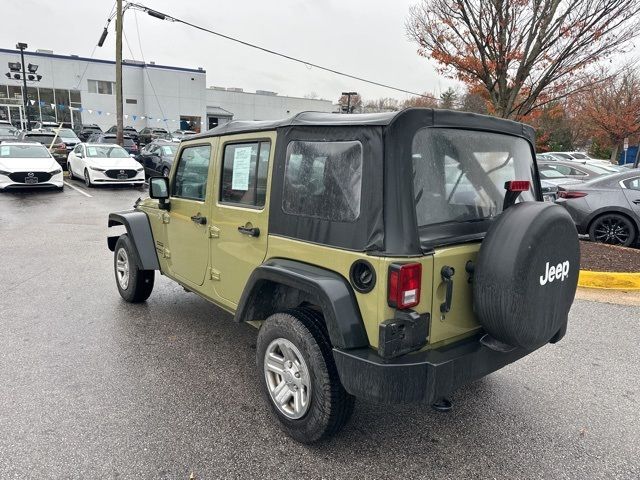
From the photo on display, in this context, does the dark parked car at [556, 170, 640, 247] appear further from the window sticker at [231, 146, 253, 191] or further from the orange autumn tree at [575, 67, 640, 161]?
the orange autumn tree at [575, 67, 640, 161]

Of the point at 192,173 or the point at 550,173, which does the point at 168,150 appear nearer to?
the point at 550,173

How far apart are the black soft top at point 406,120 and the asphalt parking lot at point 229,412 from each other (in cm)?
189

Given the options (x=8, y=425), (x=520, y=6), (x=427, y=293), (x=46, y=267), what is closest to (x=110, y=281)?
(x=46, y=267)

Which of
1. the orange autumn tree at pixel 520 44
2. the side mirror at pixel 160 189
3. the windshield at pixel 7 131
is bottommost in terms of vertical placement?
the side mirror at pixel 160 189

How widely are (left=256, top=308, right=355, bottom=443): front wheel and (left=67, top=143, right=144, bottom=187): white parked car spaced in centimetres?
1417

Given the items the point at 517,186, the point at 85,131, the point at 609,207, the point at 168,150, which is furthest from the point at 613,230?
the point at 85,131

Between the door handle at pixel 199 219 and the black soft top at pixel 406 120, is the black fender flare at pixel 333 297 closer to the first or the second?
the black soft top at pixel 406 120

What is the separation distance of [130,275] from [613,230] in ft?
25.6

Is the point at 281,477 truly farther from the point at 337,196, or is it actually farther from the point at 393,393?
the point at 337,196

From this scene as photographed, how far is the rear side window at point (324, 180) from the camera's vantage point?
8.01 ft

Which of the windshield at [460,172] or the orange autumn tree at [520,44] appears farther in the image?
the orange autumn tree at [520,44]

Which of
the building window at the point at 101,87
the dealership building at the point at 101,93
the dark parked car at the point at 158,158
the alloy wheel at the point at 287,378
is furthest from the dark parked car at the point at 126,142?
the alloy wheel at the point at 287,378

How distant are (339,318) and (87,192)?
563 inches

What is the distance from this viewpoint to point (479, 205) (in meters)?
2.75
